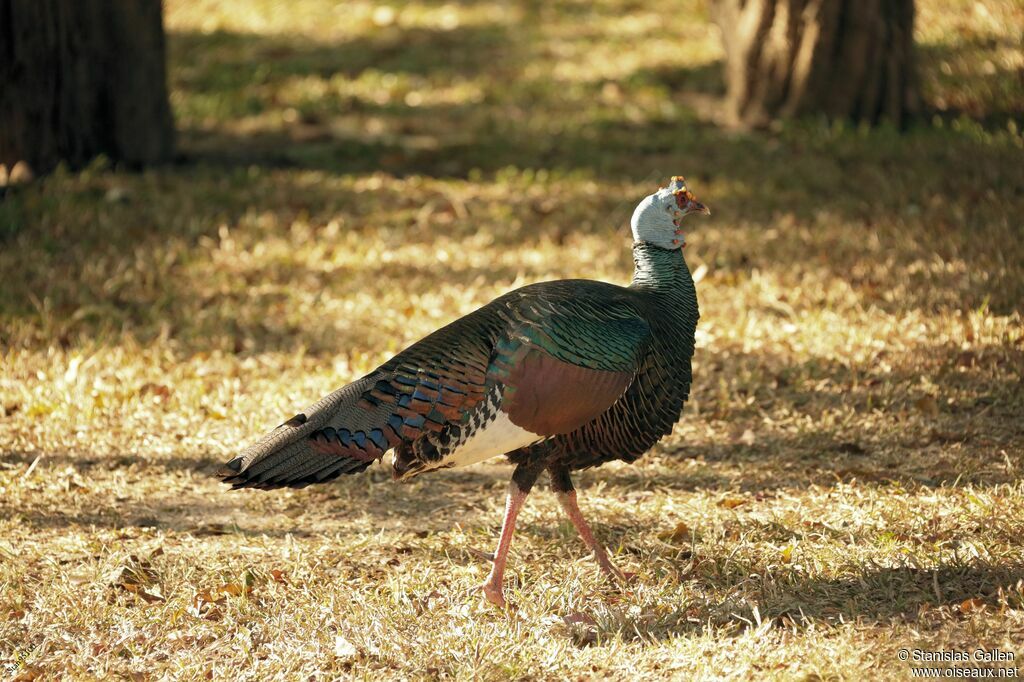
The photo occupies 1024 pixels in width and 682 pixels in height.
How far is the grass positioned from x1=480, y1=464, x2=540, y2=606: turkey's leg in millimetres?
87

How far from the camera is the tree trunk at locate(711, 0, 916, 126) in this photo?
890cm

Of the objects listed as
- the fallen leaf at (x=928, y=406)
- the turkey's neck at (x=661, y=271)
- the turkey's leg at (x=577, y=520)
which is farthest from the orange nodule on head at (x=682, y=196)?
the fallen leaf at (x=928, y=406)

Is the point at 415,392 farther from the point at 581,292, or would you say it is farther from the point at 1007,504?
the point at 1007,504

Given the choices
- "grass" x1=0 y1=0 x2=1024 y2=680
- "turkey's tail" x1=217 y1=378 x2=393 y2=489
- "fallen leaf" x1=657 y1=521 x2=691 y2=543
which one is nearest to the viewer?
"turkey's tail" x1=217 y1=378 x2=393 y2=489

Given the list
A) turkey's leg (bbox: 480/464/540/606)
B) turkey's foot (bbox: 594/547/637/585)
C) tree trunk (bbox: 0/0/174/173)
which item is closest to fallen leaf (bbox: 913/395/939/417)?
turkey's foot (bbox: 594/547/637/585)

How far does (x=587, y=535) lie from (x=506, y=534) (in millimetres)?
348

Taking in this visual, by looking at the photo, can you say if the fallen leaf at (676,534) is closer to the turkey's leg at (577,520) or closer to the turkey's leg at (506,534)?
the turkey's leg at (577,520)

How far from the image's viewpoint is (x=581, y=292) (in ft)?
14.0

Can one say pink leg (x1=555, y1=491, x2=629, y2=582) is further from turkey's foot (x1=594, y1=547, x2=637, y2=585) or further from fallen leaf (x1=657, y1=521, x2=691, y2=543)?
fallen leaf (x1=657, y1=521, x2=691, y2=543)

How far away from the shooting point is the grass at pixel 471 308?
4055 millimetres

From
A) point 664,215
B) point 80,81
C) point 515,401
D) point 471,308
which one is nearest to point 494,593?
point 515,401

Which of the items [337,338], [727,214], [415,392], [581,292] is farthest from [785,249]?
[415,392]

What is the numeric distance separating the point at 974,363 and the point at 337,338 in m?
3.10

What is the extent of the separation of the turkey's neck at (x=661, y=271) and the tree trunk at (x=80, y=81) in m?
4.99
